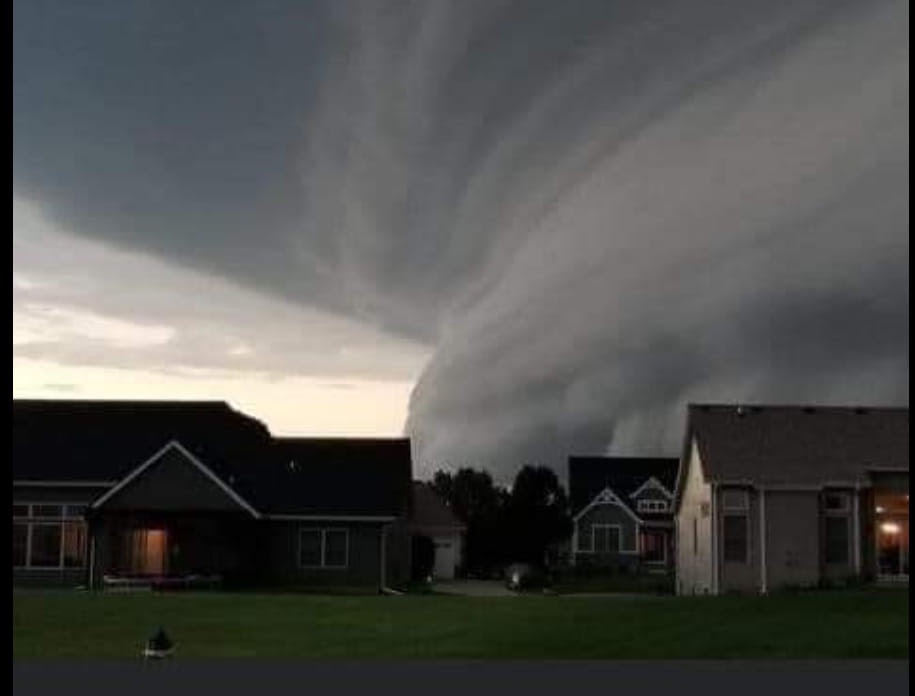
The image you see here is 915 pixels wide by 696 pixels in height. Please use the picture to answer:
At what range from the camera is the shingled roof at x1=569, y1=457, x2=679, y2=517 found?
7975cm

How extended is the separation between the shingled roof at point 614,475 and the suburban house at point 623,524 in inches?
2.1

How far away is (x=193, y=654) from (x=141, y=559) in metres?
30.1

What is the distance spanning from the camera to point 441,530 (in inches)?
2849

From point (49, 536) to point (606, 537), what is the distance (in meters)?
33.7

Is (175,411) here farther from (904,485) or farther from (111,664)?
(111,664)

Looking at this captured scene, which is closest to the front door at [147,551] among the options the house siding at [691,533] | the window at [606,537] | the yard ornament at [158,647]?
the house siding at [691,533]

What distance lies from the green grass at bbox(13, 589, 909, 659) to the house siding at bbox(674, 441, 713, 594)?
43.6ft

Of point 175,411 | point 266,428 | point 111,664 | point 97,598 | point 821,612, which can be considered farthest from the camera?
point 266,428

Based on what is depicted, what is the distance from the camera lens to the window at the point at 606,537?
249 feet

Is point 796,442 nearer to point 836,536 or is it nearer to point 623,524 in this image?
point 836,536

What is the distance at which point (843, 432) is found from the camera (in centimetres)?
4938

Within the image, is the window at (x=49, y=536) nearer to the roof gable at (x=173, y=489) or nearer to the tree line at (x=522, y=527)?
the roof gable at (x=173, y=489)

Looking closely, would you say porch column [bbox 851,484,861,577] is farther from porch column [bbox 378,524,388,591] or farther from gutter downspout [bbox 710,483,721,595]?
porch column [bbox 378,524,388,591]
